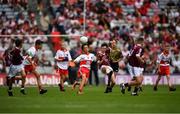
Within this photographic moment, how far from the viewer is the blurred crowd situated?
38312mm

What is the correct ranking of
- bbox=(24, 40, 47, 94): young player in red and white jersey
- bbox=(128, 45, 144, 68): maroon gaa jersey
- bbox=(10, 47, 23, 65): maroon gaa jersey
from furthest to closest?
bbox=(24, 40, 47, 94): young player in red and white jersey
bbox=(10, 47, 23, 65): maroon gaa jersey
bbox=(128, 45, 144, 68): maroon gaa jersey

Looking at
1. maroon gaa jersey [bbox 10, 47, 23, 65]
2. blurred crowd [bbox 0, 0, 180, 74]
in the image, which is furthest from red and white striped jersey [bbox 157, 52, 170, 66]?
blurred crowd [bbox 0, 0, 180, 74]

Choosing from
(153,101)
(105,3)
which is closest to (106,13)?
(105,3)

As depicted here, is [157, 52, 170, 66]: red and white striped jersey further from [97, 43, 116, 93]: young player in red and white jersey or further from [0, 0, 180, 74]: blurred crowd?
[0, 0, 180, 74]: blurred crowd

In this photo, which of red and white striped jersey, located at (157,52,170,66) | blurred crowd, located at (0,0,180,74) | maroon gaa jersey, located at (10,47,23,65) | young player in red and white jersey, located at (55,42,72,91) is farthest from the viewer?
blurred crowd, located at (0,0,180,74)

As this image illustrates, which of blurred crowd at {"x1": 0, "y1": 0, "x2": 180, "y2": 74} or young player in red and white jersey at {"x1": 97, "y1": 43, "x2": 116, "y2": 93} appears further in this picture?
blurred crowd at {"x1": 0, "y1": 0, "x2": 180, "y2": 74}

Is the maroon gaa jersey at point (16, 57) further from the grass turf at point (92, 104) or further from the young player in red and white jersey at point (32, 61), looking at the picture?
the grass turf at point (92, 104)

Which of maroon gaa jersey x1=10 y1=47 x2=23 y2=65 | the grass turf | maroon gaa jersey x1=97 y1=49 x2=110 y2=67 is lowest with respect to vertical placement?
the grass turf

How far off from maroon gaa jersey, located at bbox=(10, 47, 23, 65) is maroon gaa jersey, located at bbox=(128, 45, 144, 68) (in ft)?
13.7

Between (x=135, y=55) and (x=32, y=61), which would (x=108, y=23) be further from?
(x=135, y=55)

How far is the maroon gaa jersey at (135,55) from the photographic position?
25.2m

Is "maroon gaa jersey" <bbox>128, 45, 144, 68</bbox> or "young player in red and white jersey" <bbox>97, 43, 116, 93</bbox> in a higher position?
"maroon gaa jersey" <bbox>128, 45, 144, 68</bbox>

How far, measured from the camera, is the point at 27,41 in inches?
1501

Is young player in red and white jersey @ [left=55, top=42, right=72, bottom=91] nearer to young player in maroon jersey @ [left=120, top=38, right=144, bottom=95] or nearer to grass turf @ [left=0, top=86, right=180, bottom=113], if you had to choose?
young player in maroon jersey @ [left=120, top=38, right=144, bottom=95]
